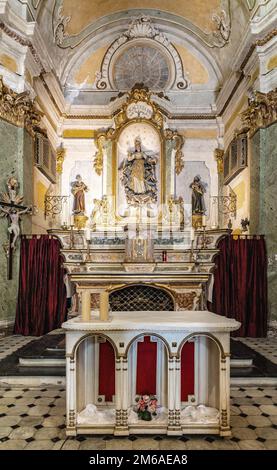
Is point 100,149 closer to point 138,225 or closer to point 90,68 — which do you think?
point 90,68

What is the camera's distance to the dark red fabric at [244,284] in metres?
7.88

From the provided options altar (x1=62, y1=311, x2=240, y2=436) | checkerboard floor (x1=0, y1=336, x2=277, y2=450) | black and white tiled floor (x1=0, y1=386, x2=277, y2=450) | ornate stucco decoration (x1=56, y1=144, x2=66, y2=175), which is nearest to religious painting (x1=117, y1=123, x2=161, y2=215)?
ornate stucco decoration (x1=56, y1=144, x2=66, y2=175)

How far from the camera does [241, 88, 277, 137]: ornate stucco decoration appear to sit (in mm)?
7930

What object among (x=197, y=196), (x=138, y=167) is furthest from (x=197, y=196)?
(x=138, y=167)

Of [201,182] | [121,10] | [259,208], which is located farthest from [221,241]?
[121,10]

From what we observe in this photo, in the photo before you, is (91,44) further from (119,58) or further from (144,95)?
(144,95)

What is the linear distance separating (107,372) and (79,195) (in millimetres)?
8223

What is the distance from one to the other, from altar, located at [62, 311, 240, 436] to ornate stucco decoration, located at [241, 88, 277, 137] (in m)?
5.88

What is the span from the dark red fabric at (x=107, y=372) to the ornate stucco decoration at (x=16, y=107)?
593cm

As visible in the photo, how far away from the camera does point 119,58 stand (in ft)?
39.7

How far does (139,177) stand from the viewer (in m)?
11.1

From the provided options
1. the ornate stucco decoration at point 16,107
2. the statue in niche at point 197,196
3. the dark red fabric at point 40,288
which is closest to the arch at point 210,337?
the dark red fabric at point 40,288

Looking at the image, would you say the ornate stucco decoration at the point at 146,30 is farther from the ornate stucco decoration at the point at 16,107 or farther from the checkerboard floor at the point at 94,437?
the checkerboard floor at the point at 94,437

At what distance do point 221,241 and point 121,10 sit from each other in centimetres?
821
